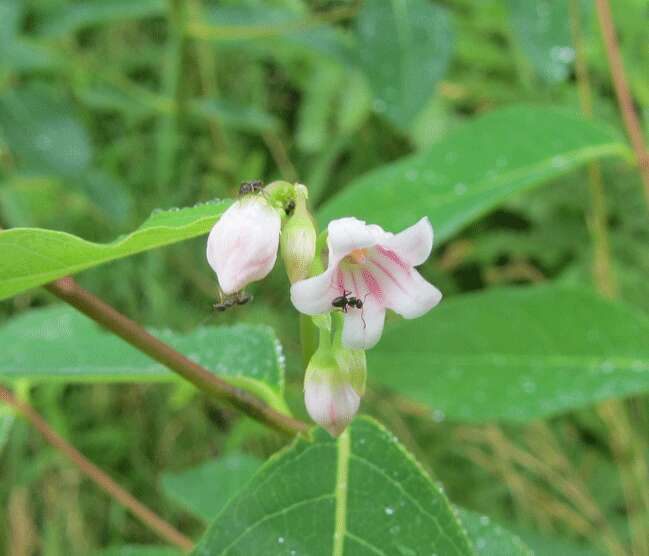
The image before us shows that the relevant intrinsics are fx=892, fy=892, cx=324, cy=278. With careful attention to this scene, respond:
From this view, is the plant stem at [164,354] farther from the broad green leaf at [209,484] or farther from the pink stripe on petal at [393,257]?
the broad green leaf at [209,484]

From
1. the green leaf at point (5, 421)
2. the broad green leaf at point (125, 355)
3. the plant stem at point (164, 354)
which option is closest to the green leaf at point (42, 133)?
the broad green leaf at point (125, 355)

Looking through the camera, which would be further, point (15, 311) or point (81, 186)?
point (15, 311)

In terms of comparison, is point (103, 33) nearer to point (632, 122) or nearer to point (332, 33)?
point (332, 33)

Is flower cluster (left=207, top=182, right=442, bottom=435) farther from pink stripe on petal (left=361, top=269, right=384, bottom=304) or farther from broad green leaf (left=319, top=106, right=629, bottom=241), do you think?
broad green leaf (left=319, top=106, right=629, bottom=241)

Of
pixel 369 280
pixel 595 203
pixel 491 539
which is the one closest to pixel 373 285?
pixel 369 280

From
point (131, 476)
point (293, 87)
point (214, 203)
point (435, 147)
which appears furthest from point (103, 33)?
point (214, 203)

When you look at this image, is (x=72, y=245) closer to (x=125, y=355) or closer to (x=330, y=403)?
(x=330, y=403)
